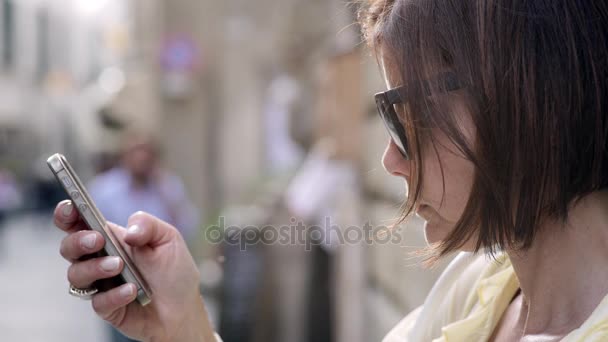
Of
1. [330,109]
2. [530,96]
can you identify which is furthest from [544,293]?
[330,109]

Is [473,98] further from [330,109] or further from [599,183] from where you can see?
[330,109]

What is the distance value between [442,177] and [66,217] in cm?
73

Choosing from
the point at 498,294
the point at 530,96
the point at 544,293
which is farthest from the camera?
the point at 498,294

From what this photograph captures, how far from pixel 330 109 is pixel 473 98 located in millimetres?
4594

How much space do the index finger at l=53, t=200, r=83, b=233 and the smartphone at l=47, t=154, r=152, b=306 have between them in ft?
0.07

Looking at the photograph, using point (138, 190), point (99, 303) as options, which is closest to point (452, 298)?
point (99, 303)

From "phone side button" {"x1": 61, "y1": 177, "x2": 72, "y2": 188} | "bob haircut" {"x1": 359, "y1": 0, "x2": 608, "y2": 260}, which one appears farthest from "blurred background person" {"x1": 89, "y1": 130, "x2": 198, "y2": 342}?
"bob haircut" {"x1": 359, "y1": 0, "x2": 608, "y2": 260}

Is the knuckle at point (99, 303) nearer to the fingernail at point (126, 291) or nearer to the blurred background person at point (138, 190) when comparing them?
Result: the fingernail at point (126, 291)

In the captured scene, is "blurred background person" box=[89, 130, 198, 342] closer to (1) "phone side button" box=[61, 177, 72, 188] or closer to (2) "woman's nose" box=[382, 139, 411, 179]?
(1) "phone side button" box=[61, 177, 72, 188]

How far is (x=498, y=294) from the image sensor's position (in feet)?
4.91

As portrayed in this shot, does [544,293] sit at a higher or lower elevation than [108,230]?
lower

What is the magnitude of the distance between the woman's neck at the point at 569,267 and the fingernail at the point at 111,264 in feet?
2.50

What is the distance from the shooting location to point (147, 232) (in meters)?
1.59

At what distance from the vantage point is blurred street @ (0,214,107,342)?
761cm
